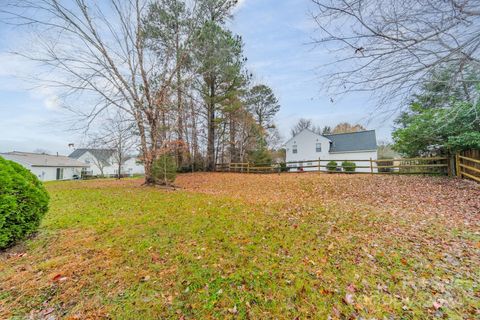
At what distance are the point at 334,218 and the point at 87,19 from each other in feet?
41.4

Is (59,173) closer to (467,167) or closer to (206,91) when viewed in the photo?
(206,91)

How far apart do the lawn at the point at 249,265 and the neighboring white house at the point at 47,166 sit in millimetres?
27736

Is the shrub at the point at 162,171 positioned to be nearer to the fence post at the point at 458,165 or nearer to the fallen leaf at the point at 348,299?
the fallen leaf at the point at 348,299

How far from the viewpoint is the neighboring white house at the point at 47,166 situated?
24.6 m

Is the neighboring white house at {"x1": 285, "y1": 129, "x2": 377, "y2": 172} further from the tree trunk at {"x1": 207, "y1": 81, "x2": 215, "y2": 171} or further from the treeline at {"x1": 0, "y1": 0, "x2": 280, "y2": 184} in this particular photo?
the treeline at {"x1": 0, "y1": 0, "x2": 280, "y2": 184}

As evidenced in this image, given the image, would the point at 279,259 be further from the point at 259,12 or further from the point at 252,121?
the point at 252,121

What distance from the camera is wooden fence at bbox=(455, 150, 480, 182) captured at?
24.5ft

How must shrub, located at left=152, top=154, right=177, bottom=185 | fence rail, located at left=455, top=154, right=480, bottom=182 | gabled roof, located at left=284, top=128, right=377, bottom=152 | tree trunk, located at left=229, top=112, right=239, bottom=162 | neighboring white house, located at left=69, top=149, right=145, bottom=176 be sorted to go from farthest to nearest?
neighboring white house, located at left=69, top=149, right=145, bottom=176 < gabled roof, located at left=284, top=128, right=377, bottom=152 < tree trunk, located at left=229, top=112, right=239, bottom=162 < shrub, located at left=152, top=154, right=177, bottom=185 < fence rail, located at left=455, top=154, right=480, bottom=182

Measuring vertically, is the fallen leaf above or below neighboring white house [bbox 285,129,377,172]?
below

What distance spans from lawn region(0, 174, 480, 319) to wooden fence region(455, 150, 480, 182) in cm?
→ 347

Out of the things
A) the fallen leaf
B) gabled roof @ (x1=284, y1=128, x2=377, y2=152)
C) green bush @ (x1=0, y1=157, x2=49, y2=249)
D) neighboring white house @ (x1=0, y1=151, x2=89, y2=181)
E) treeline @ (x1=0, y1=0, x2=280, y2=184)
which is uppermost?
treeline @ (x1=0, y1=0, x2=280, y2=184)

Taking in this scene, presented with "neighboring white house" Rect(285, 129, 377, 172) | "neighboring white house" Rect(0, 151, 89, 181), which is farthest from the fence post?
"neighboring white house" Rect(0, 151, 89, 181)

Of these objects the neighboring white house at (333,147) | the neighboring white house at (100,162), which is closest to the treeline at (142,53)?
the neighboring white house at (333,147)

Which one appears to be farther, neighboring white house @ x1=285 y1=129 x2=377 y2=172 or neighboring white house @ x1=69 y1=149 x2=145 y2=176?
neighboring white house @ x1=69 y1=149 x2=145 y2=176
